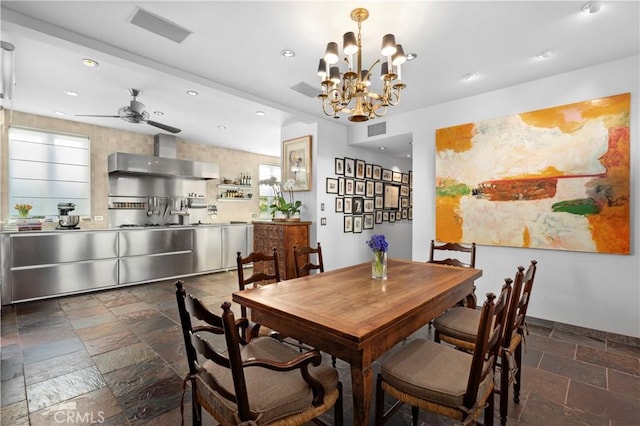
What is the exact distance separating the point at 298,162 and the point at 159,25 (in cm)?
293

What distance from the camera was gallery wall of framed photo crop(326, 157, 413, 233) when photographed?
209 inches

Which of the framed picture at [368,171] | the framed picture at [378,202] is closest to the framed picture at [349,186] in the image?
the framed picture at [368,171]

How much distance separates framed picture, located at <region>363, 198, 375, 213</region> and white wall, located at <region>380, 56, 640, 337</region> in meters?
1.97

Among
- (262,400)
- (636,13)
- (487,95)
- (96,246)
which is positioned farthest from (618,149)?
(96,246)

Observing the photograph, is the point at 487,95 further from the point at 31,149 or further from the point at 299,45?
the point at 31,149

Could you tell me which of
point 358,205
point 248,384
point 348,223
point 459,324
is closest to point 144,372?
point 248,384

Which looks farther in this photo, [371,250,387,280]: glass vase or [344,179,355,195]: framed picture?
[344,179,355,195]: framed picture

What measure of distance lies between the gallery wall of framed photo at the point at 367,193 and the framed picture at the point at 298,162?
16.7 inches

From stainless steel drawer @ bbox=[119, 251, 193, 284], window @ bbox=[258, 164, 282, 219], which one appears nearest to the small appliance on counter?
stainless steel drawer @ bbox=[119, 251, 193, 284]

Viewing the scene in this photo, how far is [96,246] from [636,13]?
6894 mm

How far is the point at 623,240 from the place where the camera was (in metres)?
2.97

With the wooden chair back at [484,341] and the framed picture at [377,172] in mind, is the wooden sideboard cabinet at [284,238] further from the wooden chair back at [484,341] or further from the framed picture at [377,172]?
the wooden chair back at [484,341]

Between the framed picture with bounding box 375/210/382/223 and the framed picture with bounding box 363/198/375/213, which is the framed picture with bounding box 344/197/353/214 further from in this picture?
the framed picture with bounding box 375/210/382/223

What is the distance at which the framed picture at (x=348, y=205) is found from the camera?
17.7 feet
